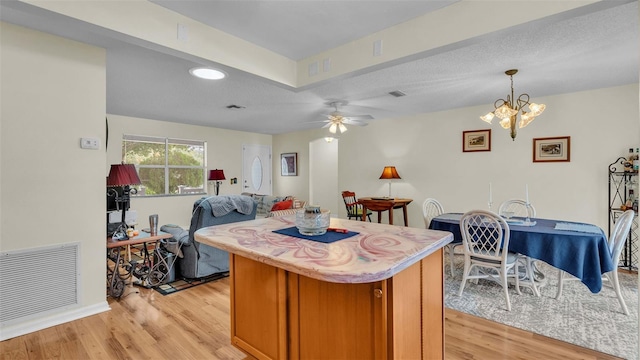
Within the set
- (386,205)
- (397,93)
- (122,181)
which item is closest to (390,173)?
(386,205)

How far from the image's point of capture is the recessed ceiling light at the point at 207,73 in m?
3.05

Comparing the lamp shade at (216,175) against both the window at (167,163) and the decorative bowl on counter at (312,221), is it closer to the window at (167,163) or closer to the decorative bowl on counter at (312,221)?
the window at (167,163)

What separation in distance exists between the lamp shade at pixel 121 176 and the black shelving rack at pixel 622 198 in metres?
5.68

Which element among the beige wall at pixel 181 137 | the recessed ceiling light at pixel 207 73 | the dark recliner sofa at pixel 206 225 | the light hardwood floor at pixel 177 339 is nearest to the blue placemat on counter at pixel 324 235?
the light hardwood floor at pixel 177 339

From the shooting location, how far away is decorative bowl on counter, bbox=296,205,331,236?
5.59 feet

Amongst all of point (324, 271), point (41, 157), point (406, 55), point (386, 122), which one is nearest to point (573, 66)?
point (406, 55)

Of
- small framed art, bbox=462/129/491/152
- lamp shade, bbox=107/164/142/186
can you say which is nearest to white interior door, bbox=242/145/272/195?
lamp shade, bbox=107/164/142/186

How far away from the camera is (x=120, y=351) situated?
201 cm

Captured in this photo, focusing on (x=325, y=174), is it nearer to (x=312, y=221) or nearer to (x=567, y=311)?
(x=567, y=311)

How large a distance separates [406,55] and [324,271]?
2.02 metres

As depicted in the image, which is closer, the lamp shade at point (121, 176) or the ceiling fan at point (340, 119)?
the lamp shade at point (121, 176)

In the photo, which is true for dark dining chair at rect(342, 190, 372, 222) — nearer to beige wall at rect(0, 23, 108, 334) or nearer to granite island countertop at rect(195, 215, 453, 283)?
granite island countertop at rect(195, 215, 453, 283)

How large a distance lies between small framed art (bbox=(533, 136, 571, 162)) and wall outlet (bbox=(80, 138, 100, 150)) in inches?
213

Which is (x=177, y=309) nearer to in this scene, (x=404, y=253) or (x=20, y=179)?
(x=20, y=179)
